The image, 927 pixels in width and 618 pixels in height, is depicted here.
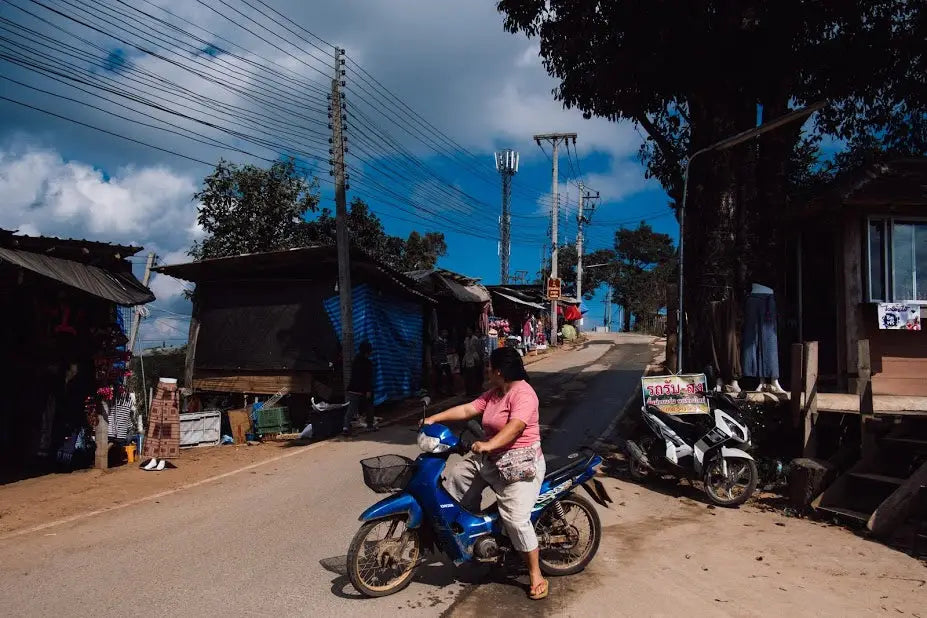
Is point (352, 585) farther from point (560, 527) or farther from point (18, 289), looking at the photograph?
point (18, 289)

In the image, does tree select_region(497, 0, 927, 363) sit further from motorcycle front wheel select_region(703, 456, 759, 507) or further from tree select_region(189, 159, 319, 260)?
tree select_region(189, 159, 319, 260)

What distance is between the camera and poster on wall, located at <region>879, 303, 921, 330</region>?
9586 mm

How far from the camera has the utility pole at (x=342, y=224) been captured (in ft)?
45.7

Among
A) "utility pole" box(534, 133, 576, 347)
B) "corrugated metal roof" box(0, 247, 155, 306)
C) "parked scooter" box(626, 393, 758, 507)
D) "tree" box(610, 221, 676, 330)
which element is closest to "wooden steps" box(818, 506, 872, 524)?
"parked scooter" box(626, 393, 758, 507)

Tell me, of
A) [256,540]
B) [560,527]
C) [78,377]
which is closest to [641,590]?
[560,527]

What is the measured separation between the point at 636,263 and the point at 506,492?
65.1m

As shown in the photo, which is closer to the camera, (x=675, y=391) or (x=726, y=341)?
(x=675, y=391)

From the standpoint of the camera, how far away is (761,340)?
954 centimetres

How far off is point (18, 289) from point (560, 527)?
8.39 meters

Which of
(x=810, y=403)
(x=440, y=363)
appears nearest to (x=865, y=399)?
(x=810, y=403)

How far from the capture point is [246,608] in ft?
14.1

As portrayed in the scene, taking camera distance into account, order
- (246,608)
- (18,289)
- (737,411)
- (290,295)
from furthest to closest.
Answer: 1. (290,295)
2. (18,289)
3. (737,411)
4. (246,608)

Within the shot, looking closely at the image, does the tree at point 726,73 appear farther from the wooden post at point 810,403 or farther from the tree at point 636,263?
the tree at point 636,263

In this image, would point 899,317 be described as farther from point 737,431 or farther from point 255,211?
point 255,211
